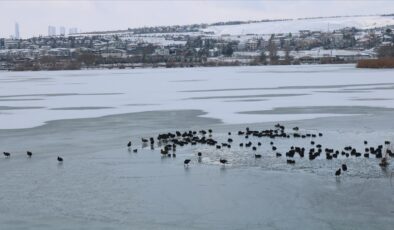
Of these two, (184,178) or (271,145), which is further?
(271,145)

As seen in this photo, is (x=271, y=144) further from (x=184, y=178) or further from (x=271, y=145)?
(x=184, y=178)

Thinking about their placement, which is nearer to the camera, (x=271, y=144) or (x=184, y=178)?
(x=184, y=178)

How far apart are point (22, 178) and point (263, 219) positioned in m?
4.57

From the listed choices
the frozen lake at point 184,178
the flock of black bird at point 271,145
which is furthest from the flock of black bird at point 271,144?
the frozen lake at point 184,178

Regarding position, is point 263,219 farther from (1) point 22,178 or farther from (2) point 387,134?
(2) point 387,134

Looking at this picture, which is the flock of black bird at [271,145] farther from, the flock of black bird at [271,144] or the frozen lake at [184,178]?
the frozen lake at [184,178]

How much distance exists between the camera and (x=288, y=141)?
559 inches

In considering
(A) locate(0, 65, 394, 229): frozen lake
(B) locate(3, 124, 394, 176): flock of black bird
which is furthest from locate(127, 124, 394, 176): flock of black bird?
(A) locate(0, 65, 394, 229): frozen lake

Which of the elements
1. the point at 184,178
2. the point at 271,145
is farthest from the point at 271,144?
the point at 184,178

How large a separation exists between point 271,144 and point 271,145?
0.07 meters

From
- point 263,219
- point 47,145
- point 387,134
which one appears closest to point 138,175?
point 263,219

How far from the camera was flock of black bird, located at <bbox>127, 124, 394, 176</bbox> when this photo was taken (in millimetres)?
11898

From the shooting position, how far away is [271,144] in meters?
13.7

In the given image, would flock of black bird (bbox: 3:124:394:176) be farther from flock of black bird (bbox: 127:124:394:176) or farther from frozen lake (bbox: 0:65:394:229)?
frozen lake (bbox: 0:65:394:229)
